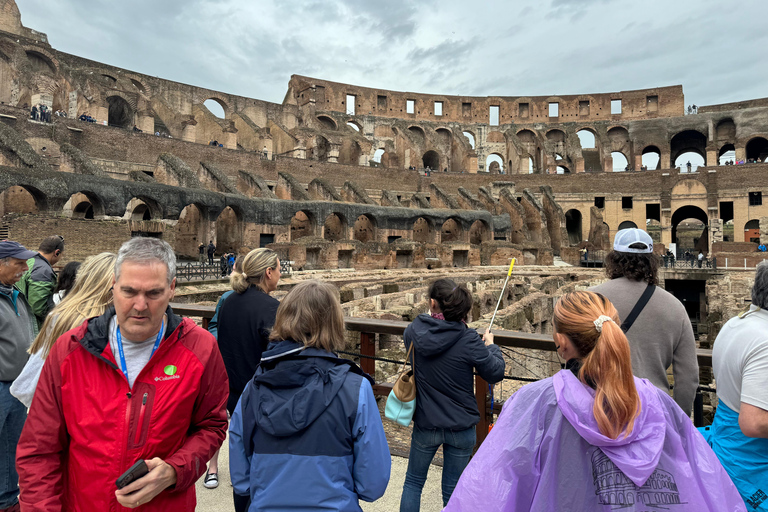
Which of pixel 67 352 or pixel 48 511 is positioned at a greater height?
pixel 67 352

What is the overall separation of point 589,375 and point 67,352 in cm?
194

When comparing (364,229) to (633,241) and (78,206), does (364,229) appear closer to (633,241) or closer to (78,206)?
(78,206)

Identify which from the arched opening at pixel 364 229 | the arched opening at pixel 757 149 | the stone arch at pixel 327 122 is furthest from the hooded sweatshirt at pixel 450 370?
the arched opening at pixel 757 149

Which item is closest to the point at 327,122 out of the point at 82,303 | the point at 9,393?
the point at 9,393

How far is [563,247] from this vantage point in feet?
109

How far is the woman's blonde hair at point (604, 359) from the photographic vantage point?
1.41 meters

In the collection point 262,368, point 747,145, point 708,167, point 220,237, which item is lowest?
point 262,368

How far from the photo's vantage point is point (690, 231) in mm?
51875

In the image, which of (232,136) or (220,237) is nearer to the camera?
(220,237)

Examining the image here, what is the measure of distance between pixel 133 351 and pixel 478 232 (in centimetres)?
3367

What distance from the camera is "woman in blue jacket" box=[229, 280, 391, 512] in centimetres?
178

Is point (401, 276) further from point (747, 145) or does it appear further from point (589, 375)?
point (747, 145)

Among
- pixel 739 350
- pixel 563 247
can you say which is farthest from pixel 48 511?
pixel 563 247

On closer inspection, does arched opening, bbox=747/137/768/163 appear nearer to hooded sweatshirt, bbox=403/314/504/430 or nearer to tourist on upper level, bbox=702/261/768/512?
tourist on upper level, bbox=702/261/768/512
